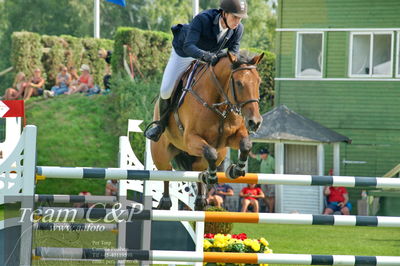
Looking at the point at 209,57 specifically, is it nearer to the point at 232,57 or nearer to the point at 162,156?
the point at 232,57

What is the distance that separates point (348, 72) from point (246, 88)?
1606 centimetres

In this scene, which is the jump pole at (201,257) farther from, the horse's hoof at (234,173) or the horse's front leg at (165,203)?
the horse's front leg at (165,203)

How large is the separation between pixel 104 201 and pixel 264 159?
11.9 metres

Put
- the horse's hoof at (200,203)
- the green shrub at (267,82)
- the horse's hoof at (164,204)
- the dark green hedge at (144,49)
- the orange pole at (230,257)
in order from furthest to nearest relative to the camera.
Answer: the green shrub at (267,82) → the dark green hedge at (144,49) → the horse's hoof at (164,204) → the horse's hoof at (200,203) → the orange pole at (230,257)

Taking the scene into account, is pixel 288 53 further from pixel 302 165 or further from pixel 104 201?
pixel 104 201

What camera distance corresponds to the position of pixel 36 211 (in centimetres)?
574

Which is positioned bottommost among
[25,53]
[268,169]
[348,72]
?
[268,169]

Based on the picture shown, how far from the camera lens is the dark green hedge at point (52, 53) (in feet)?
87.0

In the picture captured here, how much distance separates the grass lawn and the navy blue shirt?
2913 millimetres

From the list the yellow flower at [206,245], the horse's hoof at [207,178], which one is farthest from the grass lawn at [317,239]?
the horse's hoof at [207,178]

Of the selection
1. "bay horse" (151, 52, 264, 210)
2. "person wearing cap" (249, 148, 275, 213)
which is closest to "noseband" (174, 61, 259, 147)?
"bay horse" (151, 52, 264, 210)

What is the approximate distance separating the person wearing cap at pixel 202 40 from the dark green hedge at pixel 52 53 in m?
19.7

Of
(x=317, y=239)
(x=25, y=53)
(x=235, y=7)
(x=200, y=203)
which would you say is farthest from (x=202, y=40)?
(x=25, y=53)

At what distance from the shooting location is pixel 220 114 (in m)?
6.65
